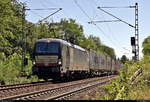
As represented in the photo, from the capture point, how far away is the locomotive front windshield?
69.4ft

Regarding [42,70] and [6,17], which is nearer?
[42,70]

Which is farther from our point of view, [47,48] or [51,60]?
[47,48]

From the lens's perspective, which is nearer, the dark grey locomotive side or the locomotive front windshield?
the dark grey locomotive side

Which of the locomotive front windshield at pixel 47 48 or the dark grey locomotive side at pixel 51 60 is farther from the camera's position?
the locomotive front windshield at pixel 47 48

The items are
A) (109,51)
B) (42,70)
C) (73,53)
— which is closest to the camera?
(42,70)

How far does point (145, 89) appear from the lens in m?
12.8

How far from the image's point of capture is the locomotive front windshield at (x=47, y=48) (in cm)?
2116

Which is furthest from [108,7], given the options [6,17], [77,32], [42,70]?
[77,32]

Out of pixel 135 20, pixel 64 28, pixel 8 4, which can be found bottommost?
pixel 135 20

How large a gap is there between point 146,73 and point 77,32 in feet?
236

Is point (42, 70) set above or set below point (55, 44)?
below

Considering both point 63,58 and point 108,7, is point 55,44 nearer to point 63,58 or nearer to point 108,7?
point 63,58

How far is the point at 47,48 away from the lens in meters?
21.4

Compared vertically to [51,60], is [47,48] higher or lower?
higher
